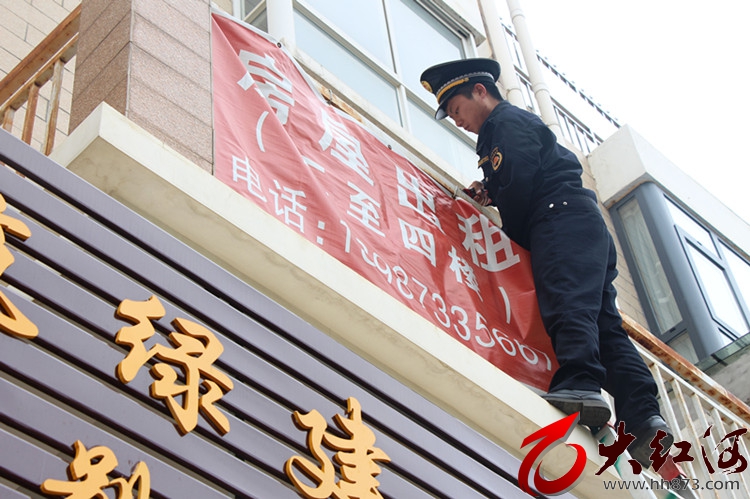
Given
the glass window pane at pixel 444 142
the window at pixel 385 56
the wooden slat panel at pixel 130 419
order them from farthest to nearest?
the glass window pane at pixel 444 142 < the window at pixel 385 56 < the wooden slat panel at pixel 130 419

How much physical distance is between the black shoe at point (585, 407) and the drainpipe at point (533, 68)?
456 cm

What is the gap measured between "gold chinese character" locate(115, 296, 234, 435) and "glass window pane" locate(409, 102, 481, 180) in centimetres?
406

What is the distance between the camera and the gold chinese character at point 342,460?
275 centimetres

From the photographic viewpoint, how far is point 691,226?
413 inches

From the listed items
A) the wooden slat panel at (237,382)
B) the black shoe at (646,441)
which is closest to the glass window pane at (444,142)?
the black shoe at (646,441)

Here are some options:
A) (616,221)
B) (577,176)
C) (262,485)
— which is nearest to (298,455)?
(262,485)

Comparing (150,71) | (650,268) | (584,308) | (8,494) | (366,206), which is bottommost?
(8,494)

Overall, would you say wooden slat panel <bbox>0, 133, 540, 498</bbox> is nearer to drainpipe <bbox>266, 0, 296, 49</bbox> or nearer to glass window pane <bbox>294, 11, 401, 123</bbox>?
drainpipe <bbox>266, 0, 296, 49</bbox>

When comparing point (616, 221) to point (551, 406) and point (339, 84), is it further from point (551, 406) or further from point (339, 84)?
point (551, 406)

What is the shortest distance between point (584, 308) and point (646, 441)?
2.26ft

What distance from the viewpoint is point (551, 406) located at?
414 centimetres
